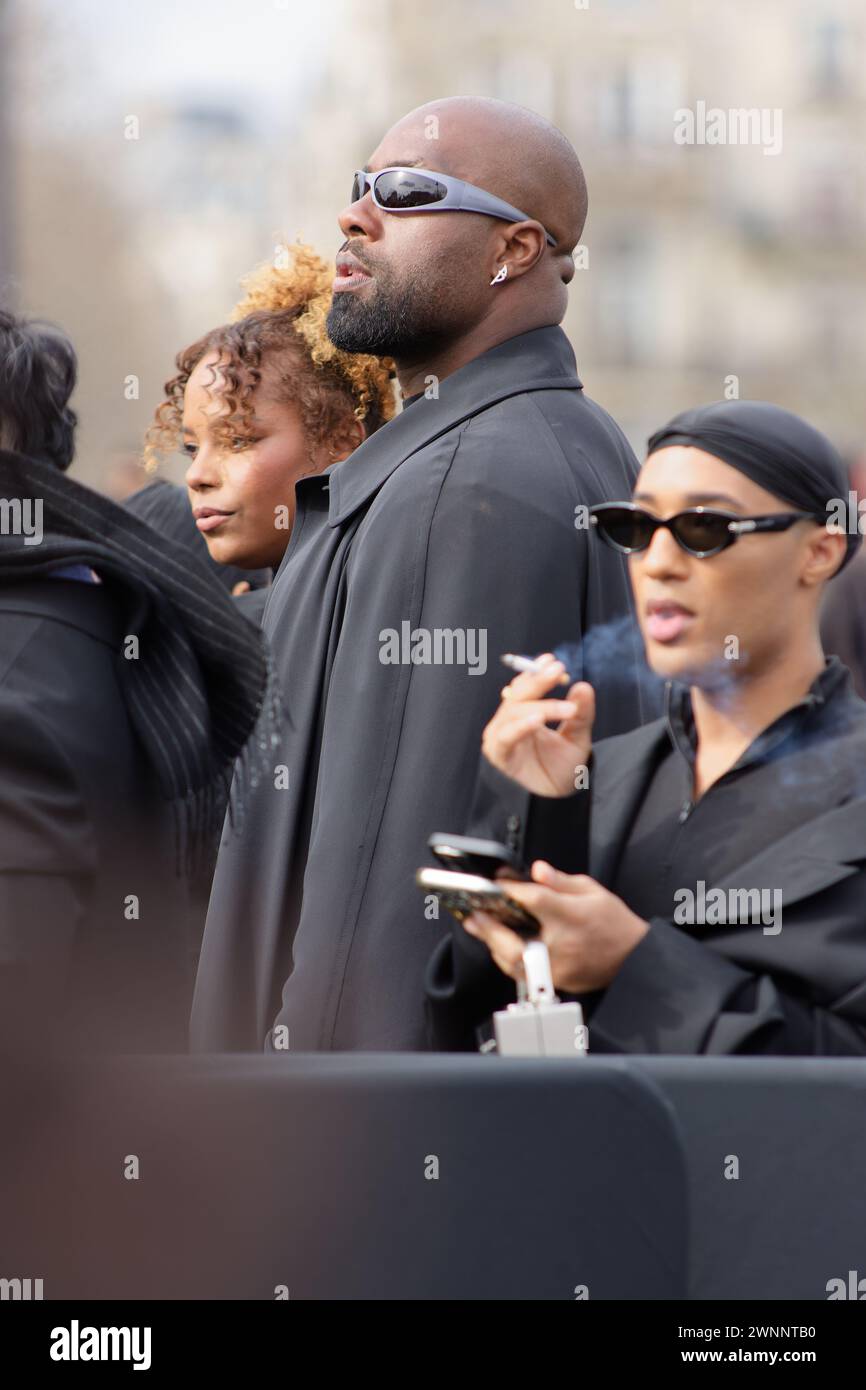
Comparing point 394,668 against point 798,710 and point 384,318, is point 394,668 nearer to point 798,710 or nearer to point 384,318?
point 384,318

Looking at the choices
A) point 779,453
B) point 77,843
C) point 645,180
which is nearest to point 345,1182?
point 77,843

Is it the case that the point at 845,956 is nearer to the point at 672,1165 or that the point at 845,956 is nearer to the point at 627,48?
the point at 672,1165

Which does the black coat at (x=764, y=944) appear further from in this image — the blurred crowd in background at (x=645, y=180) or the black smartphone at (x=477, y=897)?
the blurred crowd in background at (x=645, y=180)

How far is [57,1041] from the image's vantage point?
2.15m

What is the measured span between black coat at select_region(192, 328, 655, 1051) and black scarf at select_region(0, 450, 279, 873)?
46cm

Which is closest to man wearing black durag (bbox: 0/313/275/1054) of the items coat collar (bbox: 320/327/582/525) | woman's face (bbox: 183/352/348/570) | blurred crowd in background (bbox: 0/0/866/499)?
coat collar (bbox: 320/327/582/525)

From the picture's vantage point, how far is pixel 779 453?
2430 millimetres

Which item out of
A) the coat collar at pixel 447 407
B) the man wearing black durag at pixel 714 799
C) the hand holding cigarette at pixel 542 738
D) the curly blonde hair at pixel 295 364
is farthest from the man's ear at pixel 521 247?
the hand holding cigarette at pixel 542 738

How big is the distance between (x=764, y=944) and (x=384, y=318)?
139 cm

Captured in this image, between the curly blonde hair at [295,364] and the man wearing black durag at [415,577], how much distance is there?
18.7 inches

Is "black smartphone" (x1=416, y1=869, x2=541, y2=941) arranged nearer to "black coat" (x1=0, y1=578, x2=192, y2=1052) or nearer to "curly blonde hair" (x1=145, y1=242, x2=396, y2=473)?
"black coat" (x1=0, y1=578, x2=192, y2=1052)

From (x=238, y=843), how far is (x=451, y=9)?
5134 cm

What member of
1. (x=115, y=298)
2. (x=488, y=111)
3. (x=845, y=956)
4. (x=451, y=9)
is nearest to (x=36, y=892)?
(x=845, y=956)

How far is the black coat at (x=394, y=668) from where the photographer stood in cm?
296
